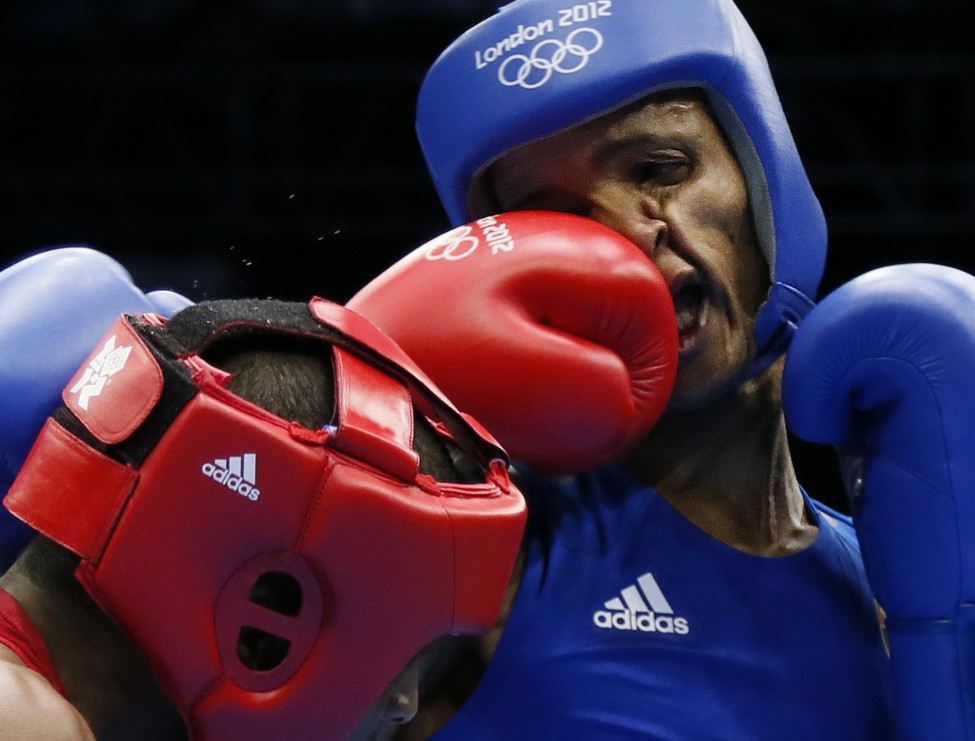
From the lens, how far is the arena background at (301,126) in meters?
4.98

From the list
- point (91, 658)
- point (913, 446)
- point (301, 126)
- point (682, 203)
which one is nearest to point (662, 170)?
point (682, 203)

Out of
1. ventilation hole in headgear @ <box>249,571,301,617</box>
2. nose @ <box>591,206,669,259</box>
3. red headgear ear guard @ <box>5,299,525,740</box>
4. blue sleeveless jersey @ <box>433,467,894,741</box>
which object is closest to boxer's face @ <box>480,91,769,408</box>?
nose @ <box>591,206,669,259</box>

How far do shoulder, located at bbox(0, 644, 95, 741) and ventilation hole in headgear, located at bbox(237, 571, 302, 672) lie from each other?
5.8 inches

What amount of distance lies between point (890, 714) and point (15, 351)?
1062 mm

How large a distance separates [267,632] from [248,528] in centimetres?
10

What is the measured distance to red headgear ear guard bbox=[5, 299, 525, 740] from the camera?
3.56 ft

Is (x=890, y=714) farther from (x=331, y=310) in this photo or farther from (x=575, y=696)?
(x=331, y=310)

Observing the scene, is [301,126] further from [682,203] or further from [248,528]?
[248,528]

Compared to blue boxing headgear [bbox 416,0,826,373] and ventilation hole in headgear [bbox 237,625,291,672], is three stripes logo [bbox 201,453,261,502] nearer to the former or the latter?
ventilation hole in headgear [bbox 237,625,291,672]

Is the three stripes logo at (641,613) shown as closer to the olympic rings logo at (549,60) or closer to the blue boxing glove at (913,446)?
the blue boxing glove at (913,446)

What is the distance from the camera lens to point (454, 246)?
1.52 metres

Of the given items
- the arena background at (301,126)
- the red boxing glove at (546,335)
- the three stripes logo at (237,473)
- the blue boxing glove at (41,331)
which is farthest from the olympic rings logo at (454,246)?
the arena background at (301,126)

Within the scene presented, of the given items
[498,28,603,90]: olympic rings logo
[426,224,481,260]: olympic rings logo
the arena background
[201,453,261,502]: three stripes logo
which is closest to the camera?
[201,453,261,502]: three stripes logo

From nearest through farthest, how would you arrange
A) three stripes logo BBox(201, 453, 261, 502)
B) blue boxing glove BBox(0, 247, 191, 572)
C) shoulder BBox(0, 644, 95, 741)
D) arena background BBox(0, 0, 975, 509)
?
A: shoulder BBox(0, 644, 95, 741)
three stripes logo BBox(201, 453, 261, 502)
blue boxing glove BBox(0, 247, 191, 572)
arena background BBox(0, 0, 975, 509)
